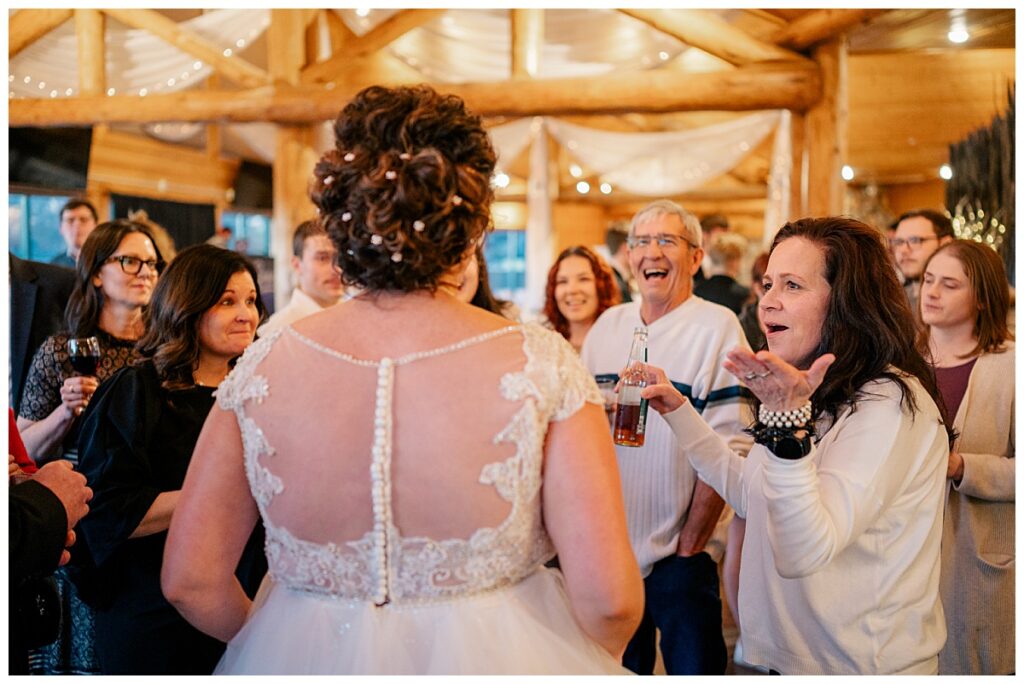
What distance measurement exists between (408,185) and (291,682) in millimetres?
777

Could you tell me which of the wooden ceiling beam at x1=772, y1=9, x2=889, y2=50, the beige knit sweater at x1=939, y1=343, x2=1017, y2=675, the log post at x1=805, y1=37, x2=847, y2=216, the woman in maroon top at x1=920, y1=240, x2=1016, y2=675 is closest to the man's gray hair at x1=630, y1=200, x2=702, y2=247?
the woman in maroon top at x1=920, y1=240, x2=1016, y2=675

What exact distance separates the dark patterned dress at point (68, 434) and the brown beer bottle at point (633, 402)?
4.02 feet

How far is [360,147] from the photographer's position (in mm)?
1340

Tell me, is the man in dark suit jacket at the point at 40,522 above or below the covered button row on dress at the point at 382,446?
below

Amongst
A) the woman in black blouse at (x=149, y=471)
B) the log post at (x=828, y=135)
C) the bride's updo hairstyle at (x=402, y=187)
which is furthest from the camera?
the log post at (x=828, y=135)

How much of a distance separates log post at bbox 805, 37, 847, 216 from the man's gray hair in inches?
111

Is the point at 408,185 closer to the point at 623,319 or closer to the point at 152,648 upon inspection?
the point at 152,648

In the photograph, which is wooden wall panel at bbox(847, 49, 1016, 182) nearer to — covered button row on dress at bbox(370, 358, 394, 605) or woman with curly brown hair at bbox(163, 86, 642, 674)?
woman with curly brown hair at bbox(163, 86, 642, 674)

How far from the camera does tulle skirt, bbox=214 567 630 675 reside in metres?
1.38

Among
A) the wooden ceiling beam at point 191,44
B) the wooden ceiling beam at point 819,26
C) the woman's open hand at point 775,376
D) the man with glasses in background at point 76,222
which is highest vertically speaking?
the wooden ceiling beam at point 191,44

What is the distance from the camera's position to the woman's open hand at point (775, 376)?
1458 mm

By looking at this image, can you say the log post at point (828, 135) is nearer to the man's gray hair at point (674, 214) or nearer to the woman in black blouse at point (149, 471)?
the man's gray hair at point (674, 214)

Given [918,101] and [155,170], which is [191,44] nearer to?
[155,170]

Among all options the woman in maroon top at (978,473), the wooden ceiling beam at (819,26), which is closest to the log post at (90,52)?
the wooden ceiling beam at (819,26)
